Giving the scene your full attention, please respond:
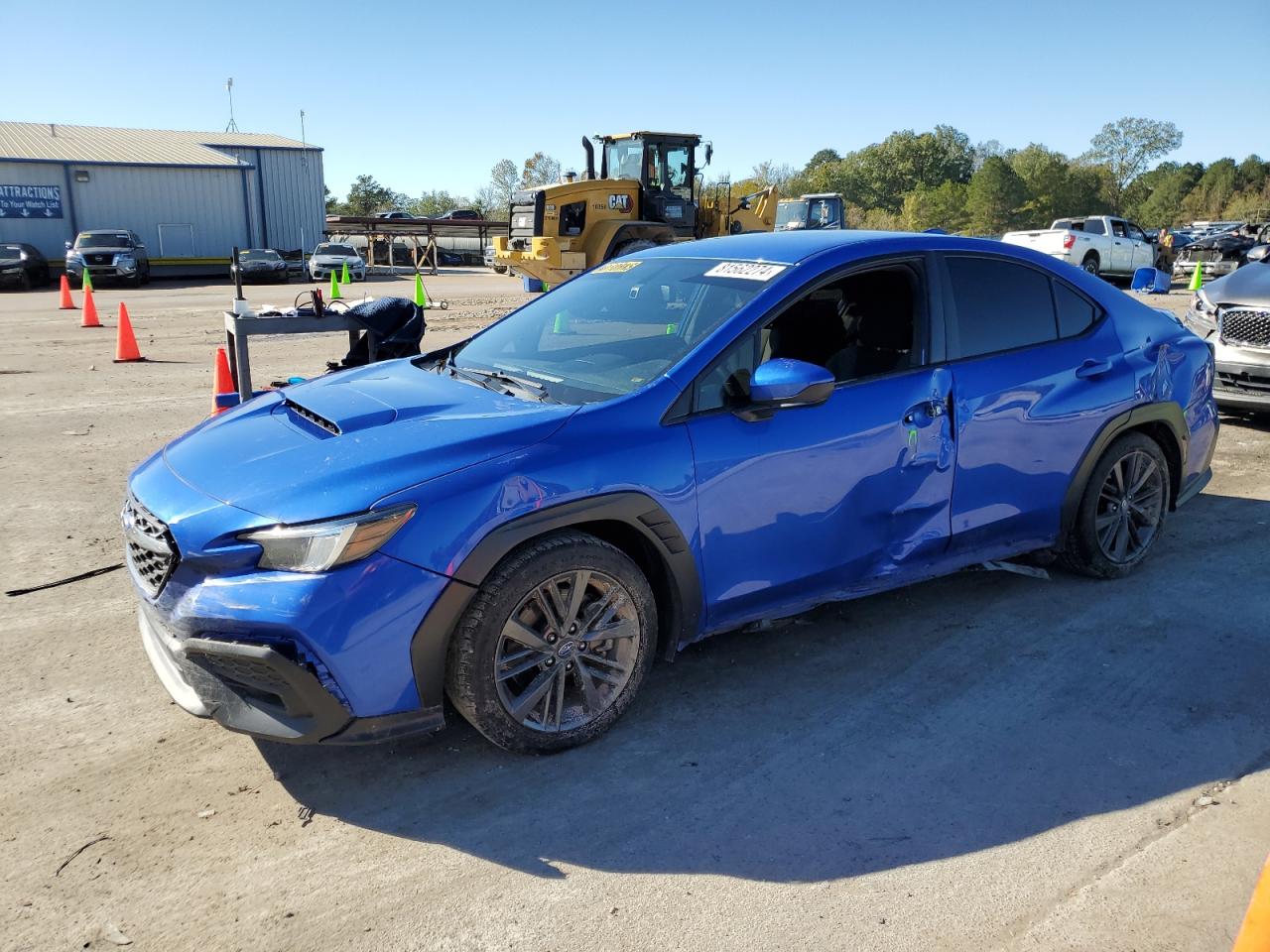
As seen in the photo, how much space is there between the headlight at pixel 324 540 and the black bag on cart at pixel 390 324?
3.57 m

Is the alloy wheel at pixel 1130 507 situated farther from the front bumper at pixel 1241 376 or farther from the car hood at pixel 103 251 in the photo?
the car hood at pixel 103 251

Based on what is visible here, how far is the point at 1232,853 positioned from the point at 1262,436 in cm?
675

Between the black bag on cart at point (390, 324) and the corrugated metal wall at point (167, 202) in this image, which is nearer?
the black bag on cart at point (390, 324)

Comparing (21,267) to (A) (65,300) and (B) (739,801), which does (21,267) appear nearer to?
(A) (65,300)

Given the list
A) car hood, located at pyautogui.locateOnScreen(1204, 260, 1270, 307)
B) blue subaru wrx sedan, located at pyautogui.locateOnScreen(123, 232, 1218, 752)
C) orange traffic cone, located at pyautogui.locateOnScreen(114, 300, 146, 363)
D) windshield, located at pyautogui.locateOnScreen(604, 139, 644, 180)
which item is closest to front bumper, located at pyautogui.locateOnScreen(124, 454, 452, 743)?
blue subaru wrx sedan, located at pyautogui.locateOnScreen(123, 232, 1218, 752)

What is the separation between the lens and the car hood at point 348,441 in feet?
9.82

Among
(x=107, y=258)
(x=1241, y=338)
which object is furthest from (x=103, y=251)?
(x=1241, y=338)

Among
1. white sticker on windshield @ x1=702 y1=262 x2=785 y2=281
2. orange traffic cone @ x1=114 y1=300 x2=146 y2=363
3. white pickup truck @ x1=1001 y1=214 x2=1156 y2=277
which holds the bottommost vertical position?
orange traffic cone @ x1=114 y1=300 x2=146 y2=363

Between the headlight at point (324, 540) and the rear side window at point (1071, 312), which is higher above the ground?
the rear side window at point (1071, 312)

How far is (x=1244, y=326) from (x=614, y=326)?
6.45 m

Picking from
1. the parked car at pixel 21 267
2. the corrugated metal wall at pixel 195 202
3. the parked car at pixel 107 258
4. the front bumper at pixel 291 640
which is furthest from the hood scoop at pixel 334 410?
the corrugated metal wall at pixel 195 202

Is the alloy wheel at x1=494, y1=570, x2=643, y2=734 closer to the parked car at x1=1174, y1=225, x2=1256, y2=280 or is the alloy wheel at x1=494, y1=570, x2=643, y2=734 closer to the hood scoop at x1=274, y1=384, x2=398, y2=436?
the hood scoop at x1=274, y1=384, x2=398, y2=436

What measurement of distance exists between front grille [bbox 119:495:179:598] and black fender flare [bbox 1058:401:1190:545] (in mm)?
3757

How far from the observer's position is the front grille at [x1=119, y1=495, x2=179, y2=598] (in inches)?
121
